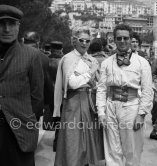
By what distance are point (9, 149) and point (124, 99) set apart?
56.4 inches

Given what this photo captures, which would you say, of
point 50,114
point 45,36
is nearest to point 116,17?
point 45,36

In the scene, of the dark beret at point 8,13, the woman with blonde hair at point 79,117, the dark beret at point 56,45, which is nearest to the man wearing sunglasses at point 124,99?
the woman with blonde hair at point 79,117

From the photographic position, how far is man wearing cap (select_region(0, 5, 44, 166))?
9.58 feet

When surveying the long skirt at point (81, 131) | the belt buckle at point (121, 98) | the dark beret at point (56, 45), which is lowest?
the long skirt at point (81, 131)

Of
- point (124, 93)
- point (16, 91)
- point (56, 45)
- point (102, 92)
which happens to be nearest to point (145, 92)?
point (124, 93)

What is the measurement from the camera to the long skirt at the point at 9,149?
2.98 meters

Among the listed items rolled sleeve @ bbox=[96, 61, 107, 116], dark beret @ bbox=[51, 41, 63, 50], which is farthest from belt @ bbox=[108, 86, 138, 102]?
dark beret @ bbox=[51, 41, 63, 50]

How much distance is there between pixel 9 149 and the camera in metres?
3.00

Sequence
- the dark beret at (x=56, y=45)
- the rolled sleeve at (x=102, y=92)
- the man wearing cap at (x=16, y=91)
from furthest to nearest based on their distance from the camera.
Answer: the dark beret at (x=56, y=45) → the rolled sleeve at (x=102, y=92) → the man wearing cap at (x=16, y=91)

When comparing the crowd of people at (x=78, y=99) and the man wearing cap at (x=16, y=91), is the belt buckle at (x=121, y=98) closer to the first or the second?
the crowd of people at (x=78, y=99)

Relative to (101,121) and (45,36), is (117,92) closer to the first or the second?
(101,121)

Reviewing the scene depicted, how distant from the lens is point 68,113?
448 cm

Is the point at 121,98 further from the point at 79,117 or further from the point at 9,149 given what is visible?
the point at 9,149

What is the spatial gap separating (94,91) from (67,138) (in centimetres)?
60
